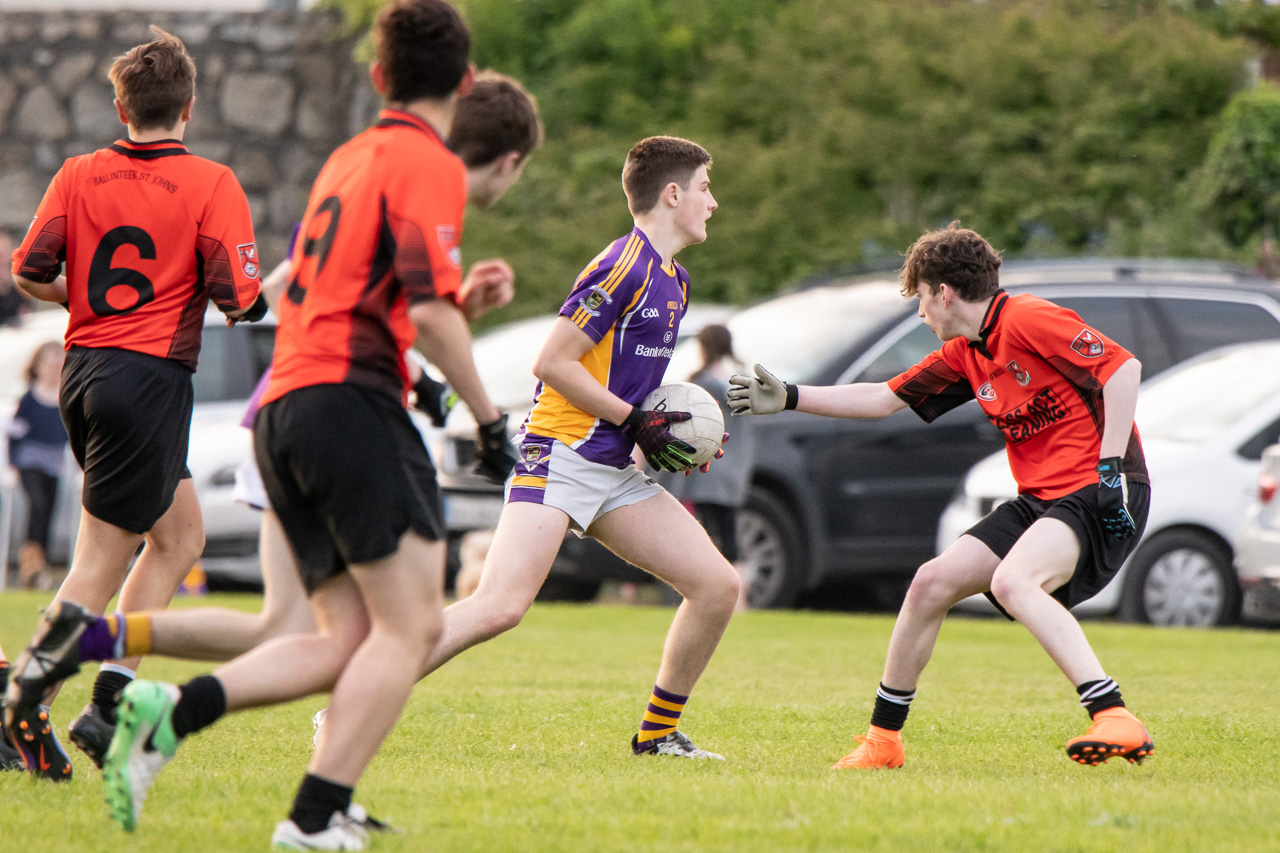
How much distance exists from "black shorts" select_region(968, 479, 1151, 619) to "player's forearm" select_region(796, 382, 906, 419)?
60 cm

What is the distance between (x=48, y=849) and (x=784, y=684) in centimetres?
501

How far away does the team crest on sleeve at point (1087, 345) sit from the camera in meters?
5.84

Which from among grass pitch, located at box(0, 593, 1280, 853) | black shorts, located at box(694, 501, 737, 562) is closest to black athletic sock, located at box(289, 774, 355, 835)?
grass pitch, located at box(0, 593, 1280, 853)

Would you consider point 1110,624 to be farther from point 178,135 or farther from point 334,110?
point 334,110

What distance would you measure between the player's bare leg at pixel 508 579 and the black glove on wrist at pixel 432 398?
3.93ft

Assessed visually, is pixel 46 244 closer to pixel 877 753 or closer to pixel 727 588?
pixel 727 588

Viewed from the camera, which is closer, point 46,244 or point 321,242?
point 321,242

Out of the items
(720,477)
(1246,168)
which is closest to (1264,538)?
(720,477)

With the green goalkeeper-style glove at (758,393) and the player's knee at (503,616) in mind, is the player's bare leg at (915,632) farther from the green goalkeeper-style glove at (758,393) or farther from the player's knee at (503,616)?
the player's knee at (503,616)

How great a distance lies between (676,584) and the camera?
595 cm

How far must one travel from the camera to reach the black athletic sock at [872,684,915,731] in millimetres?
5949

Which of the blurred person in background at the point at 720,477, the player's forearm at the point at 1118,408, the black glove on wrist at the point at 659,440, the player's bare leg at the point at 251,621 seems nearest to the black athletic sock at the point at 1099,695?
the player's forearm at the point at 1118,408

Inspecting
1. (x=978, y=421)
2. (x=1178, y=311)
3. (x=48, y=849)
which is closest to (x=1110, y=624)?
(x=978, y=421)

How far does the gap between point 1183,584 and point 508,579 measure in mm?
7707
